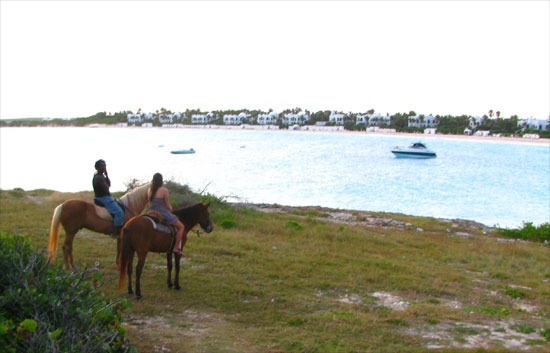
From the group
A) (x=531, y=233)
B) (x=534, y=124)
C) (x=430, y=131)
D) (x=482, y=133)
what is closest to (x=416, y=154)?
(x=531, y=233)

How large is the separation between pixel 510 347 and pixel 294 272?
4654 millimetres

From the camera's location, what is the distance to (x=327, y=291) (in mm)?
9102

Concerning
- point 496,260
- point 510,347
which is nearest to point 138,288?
point 510,347

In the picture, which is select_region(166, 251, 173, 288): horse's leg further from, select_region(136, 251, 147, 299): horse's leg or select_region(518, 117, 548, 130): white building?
select_region(518, 117, 548, 130): white building

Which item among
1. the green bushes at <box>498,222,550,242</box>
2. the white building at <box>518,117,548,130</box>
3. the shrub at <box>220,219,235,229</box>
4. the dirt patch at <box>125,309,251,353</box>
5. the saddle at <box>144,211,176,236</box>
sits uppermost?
the white building at <box>518,117,548,130</box>

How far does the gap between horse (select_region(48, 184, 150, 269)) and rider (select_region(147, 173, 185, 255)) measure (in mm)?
807

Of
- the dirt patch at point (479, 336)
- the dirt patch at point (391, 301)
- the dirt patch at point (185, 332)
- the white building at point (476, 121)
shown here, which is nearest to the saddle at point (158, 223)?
the dirt patch at point (185, 332)

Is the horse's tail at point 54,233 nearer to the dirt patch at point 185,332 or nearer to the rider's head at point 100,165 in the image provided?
the rider's head at point 100,165

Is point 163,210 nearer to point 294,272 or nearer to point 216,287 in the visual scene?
point 216,287

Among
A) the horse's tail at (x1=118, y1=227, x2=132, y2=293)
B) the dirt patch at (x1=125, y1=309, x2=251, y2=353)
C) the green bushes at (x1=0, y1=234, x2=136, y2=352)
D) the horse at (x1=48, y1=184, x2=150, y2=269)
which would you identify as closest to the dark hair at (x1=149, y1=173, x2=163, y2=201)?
the horse at (x1=48, y1=184, x2=150, y2=269)

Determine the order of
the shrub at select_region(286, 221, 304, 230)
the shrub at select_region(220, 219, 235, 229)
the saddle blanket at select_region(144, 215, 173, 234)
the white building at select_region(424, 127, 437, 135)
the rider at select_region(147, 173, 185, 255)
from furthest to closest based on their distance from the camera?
the white building at select_region(424, 127, 437, 135)
the shrub at select_region(286, 221, 304, 230)
the shrub at select_region(220, 219, 235, 229)
the rider at select_region(147, 173, 185, 255)
the saddle blanket at select_region(144, 215, 173, 234)

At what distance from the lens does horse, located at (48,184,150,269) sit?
856cm

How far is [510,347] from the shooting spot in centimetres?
662

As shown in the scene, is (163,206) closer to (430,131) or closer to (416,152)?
(416,152)
